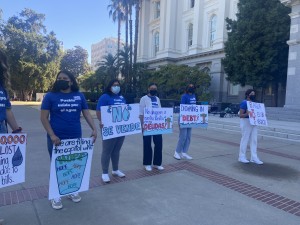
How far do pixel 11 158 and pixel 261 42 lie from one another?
934 inches

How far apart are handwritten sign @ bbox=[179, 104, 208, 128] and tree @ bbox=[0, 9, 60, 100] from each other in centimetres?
4433

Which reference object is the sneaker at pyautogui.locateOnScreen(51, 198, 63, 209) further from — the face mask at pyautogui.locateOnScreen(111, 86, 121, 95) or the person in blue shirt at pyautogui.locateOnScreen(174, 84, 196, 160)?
the person in blue shirt at pyautogui.locateOnScreen(174, 84, 196, 160)

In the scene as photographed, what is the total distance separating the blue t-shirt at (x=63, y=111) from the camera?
148 inches

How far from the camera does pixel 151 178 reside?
5.29m

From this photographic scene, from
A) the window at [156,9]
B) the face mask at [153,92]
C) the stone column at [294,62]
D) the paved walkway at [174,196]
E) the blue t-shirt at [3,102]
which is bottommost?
the paved walkway at [174,196]

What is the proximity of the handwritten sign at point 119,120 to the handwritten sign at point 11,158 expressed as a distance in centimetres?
163

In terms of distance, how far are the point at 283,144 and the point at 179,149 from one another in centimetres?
509

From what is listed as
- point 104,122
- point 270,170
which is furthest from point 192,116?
point 104,122

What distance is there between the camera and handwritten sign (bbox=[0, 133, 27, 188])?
10.7ft

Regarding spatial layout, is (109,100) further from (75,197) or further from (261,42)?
(261,42)

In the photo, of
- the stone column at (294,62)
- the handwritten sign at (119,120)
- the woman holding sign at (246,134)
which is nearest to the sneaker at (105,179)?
the handwritten sign at (119,120)

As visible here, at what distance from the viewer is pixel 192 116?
7.08 metres

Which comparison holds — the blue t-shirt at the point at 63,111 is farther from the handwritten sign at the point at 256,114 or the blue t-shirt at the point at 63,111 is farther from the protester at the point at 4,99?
the handwritten sign at the point at 256,114

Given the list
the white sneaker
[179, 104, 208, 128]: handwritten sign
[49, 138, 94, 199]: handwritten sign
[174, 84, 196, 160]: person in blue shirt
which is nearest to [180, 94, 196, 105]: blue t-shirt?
[174, 84, 196, 160]: person in blue shirt
